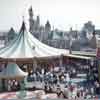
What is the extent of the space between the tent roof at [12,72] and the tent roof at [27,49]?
0.54ft

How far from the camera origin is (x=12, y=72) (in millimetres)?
12547

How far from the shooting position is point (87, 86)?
12.5 meters

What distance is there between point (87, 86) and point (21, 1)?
5.43 ft

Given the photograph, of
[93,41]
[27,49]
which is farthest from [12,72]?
[93,41]

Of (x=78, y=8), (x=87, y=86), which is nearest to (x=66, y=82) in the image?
(x=87, y=86)

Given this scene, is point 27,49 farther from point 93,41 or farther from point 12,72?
point 93,41

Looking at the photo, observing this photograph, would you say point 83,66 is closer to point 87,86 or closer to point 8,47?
point 87,86

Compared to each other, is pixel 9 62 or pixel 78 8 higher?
pixel 78 8

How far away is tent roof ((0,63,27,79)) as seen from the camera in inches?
492

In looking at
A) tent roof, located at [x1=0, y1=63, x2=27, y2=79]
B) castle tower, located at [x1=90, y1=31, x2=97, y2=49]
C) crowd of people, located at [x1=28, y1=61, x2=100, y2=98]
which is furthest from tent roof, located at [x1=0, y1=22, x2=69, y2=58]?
castle tower, located at [x1=90, y1=31, x2=97, y2=49]

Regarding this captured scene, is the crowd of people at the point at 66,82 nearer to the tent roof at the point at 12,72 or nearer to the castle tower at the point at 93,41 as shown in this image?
the tent roof at the point at 12,72

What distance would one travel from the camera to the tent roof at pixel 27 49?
1247 cm

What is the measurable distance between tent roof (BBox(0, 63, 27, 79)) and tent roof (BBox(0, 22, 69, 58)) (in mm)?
165

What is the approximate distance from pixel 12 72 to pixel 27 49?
42cm
